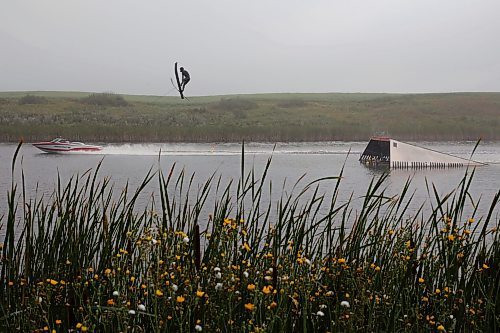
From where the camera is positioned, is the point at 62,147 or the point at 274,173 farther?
the point at 62,147

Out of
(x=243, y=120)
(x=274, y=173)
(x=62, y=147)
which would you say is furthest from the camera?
(x=243, y=120)

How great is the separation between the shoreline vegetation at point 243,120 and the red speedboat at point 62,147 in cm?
237

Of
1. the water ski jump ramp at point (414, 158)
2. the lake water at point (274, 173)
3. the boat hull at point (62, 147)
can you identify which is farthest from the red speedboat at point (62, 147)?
the water ski jump ramp at point (414, 158)

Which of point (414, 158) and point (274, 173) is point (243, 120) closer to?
point (414, 158)

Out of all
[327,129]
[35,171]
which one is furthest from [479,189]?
[327,129]

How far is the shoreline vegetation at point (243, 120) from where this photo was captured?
40.5 meters

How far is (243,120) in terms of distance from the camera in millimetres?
46875

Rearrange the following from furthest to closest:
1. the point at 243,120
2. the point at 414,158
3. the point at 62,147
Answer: the point at 243,120 → the point at 62,147 → the point at 414,158

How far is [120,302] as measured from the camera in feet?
9.16

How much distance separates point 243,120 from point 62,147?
640 inches

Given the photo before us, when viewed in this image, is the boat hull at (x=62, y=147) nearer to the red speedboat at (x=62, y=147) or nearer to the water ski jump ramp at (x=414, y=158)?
the red speedboat at (x=62, y=147)

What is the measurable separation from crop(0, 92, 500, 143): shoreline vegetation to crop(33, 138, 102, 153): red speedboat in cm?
237

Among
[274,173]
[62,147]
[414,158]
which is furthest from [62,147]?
[414,158]

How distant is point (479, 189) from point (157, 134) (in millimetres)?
26674
